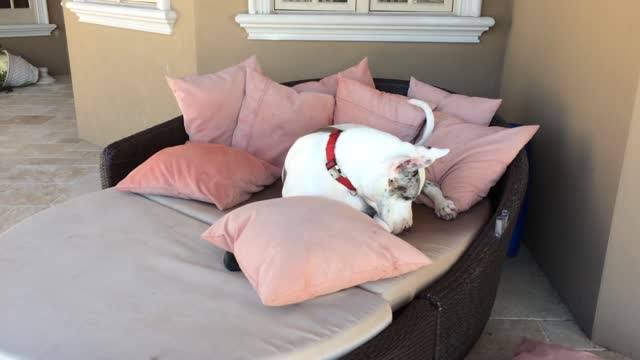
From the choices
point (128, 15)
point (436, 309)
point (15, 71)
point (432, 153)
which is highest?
point (128, 15)

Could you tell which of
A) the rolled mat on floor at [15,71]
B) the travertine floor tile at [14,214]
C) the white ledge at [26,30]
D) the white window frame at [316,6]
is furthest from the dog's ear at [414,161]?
the white ledge at [26,30]

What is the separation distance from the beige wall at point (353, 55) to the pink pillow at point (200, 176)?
1072 mm

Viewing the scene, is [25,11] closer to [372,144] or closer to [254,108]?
[254,108]

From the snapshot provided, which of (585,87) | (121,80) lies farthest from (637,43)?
(121,80)

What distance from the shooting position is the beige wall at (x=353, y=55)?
3318 millimetres

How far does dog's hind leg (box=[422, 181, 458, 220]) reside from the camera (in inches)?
85.7

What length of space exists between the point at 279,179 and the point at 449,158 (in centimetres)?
73

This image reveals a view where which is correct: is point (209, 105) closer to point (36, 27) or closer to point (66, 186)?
point (66, 186)

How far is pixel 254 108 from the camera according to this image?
2.71 m

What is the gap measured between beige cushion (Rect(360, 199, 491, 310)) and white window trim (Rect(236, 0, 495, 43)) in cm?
128

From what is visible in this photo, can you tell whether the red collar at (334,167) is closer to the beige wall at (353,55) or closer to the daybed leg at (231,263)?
the daybed leg at (231,263)

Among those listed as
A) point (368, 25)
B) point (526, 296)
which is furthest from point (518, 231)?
point (368, 25)

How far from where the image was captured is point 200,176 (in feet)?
7.52

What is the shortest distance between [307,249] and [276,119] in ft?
3.81
